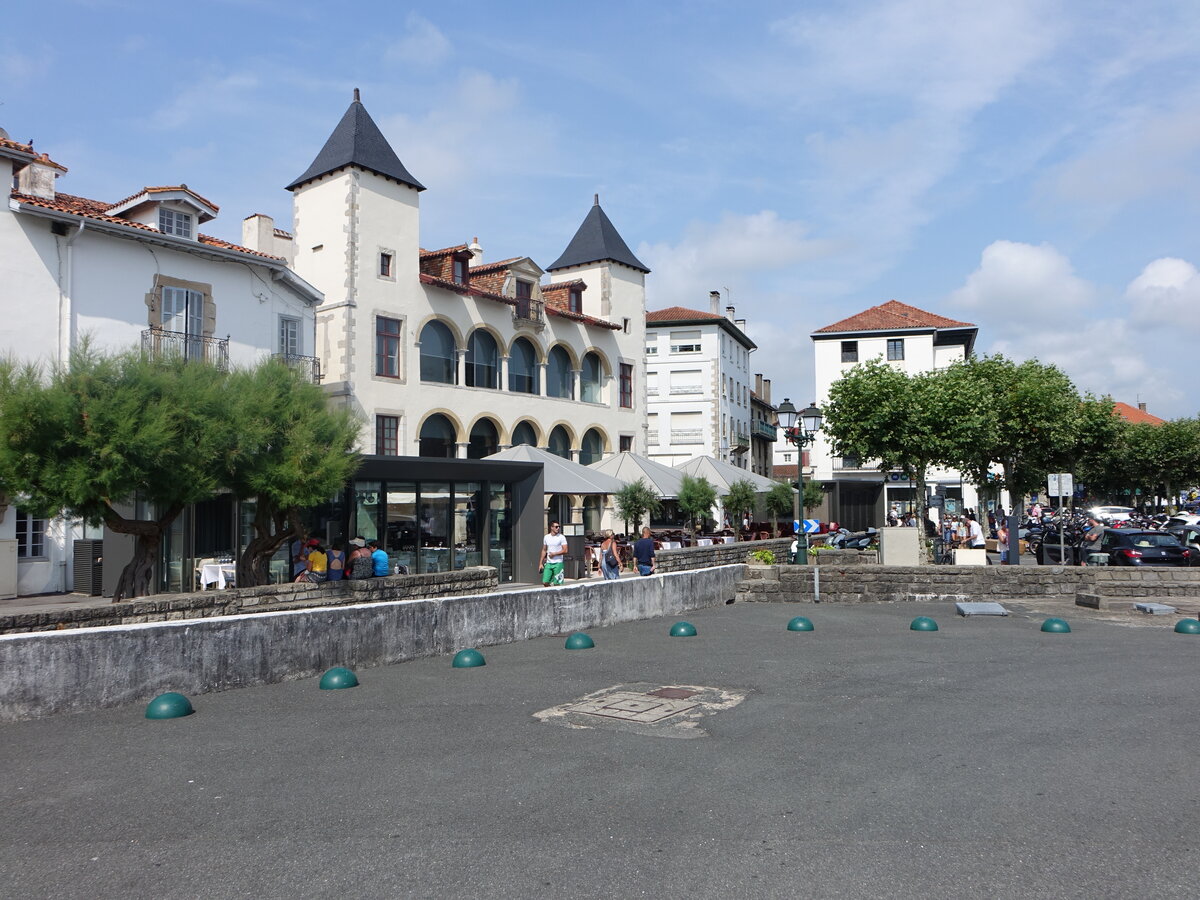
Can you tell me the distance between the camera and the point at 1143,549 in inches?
987

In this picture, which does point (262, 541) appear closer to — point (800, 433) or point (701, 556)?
point (701, 556)

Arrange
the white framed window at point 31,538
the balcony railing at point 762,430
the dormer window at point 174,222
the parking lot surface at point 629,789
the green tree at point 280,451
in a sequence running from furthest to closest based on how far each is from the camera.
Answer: the balcony railing at point 762,430, the dormer window at point 174,222, the white framed window at point 31,538, the green tree at point 280,451, the parking lot surface at point 629,789

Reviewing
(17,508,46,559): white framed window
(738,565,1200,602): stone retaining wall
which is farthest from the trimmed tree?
(17,508,46,559): white framed window

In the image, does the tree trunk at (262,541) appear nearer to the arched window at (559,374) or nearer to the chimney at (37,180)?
the chimney at (37,180)

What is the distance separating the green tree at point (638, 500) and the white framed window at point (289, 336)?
32.9 feet

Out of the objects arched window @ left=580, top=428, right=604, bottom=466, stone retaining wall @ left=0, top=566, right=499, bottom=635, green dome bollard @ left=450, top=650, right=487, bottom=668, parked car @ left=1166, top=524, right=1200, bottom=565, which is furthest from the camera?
arched window @ left=580, top=428, right=604, bottom=466

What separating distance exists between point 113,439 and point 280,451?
2.56m

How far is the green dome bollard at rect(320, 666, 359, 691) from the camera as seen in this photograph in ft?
31.1

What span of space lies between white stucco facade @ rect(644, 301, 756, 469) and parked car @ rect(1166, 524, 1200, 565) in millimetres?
25790

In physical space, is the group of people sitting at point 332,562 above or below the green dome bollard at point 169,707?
above

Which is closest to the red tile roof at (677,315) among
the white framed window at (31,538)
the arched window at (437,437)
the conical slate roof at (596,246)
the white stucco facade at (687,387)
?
the white stucco facade at (687,387)

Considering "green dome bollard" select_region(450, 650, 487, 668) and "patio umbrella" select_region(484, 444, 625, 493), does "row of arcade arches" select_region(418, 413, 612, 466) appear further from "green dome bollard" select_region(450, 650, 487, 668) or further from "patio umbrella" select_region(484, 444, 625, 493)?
"green dome bollard" select_region(450, 650, 487, 668)

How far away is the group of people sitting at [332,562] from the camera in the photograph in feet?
52.6

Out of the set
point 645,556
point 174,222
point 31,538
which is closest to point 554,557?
point 645,556
